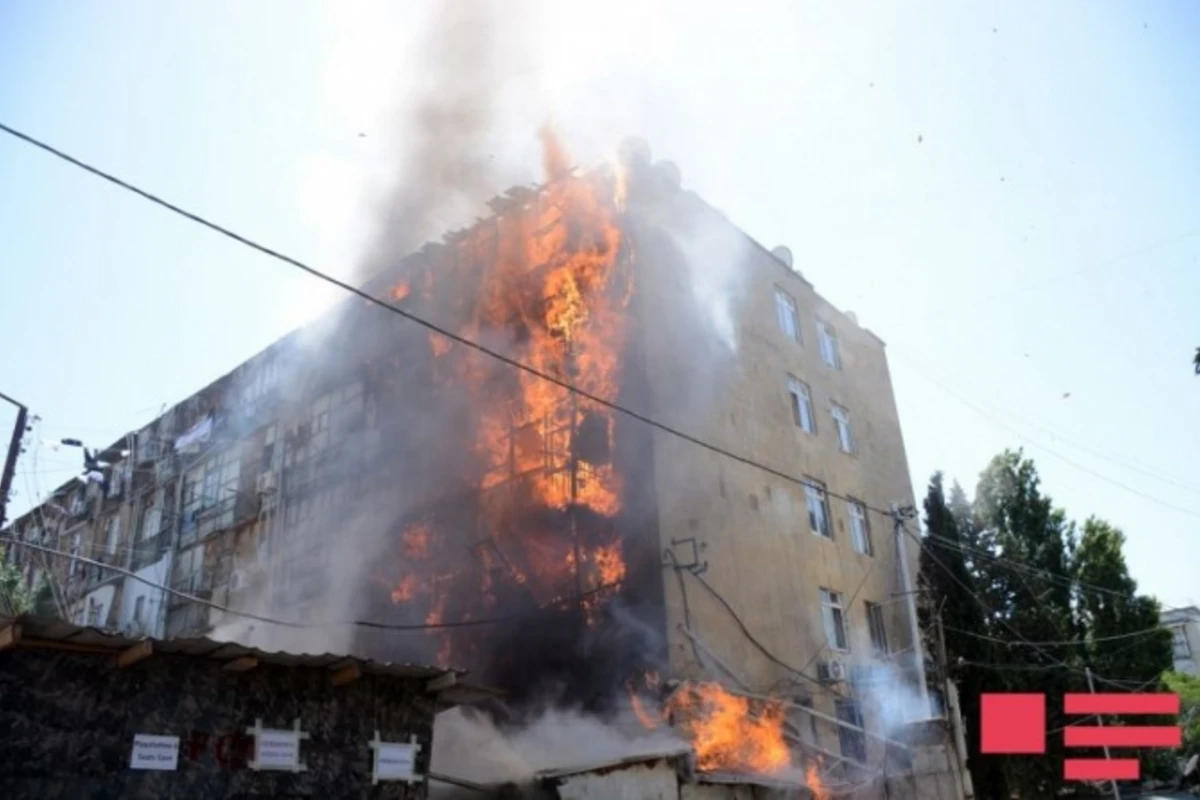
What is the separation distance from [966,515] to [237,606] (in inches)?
A: 1051

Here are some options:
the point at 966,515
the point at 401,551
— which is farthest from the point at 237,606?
the point at 966,515

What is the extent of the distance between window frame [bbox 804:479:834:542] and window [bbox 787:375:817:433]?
162 centimetres

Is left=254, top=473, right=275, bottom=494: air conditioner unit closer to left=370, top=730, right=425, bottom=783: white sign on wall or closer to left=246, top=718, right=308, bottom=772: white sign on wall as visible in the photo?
left=370, top=730, right=425, bottom=783: white sign on wall

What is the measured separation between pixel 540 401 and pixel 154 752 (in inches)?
471

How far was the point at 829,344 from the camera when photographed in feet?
88.9

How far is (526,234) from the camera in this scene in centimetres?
2200

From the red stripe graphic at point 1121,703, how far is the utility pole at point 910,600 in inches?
266

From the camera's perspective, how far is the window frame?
2209cm

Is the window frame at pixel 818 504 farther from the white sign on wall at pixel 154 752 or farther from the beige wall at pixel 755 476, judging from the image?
the white sign on wall at pixel 154 752

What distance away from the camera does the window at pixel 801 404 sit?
23.5 m

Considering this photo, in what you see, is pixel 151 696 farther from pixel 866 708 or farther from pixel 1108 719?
pixel 1108 719

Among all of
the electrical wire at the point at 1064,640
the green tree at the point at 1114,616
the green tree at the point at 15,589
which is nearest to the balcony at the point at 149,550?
the green tree at the point at 15,589

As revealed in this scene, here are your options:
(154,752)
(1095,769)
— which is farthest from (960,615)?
(154,752)

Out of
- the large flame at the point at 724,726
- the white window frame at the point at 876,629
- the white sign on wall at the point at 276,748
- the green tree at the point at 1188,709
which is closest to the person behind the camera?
the white sign on wall at the point at 276,748
